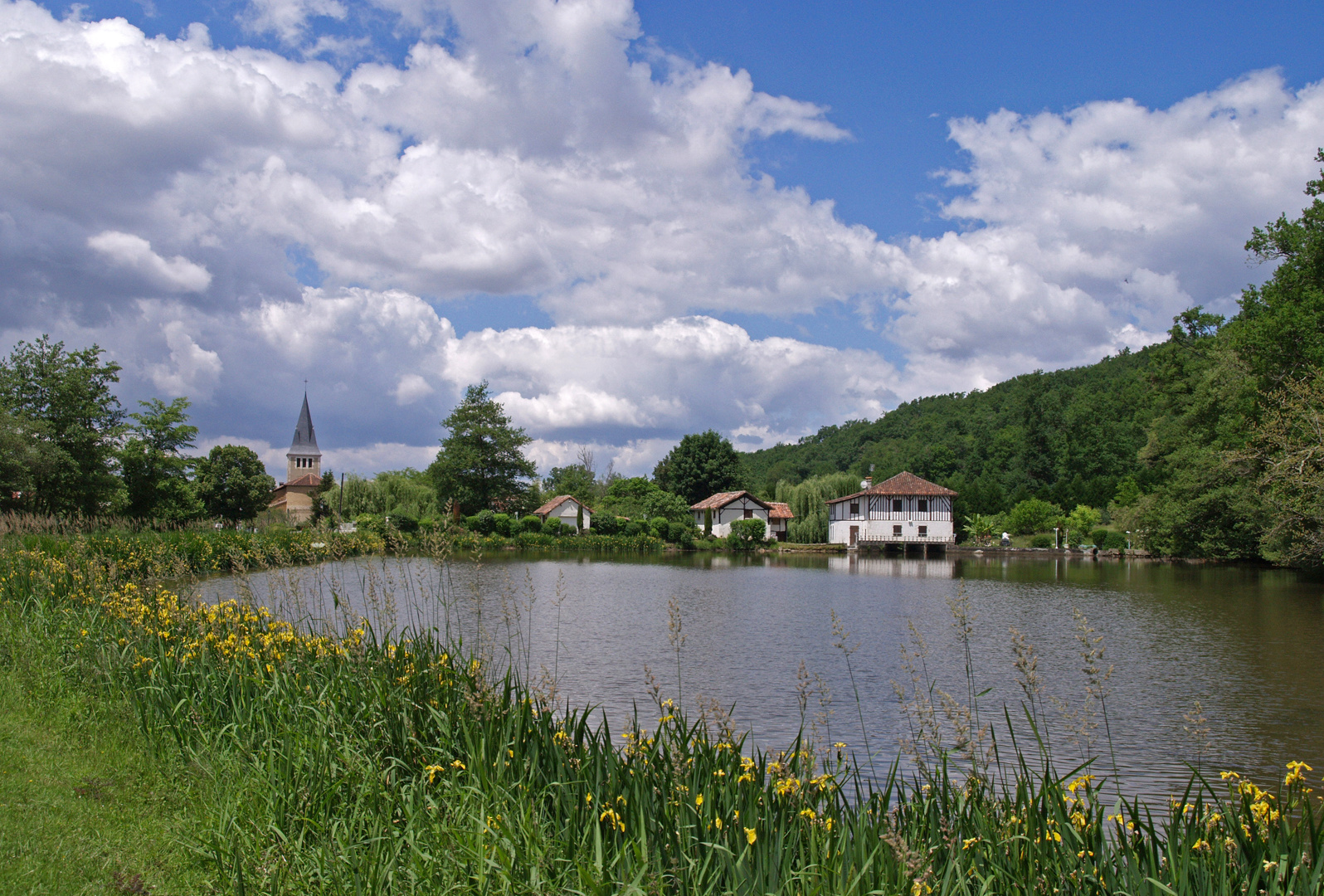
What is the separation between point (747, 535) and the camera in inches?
2100

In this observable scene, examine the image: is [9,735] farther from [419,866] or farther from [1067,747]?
[1067,747]

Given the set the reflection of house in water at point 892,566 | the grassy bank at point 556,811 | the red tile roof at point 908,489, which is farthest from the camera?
the red tile roof at point 908,489

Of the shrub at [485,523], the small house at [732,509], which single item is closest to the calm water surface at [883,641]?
the shrub at [485,523]

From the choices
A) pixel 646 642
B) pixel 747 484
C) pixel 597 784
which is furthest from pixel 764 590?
pixel 747 484

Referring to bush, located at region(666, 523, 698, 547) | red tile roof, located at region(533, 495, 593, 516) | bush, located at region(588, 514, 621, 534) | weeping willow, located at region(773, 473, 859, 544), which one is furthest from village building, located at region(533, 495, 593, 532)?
weeping willow, located at region(773, 473, 859, 544)

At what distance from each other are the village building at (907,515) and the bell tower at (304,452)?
6437cm

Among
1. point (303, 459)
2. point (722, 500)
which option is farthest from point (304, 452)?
point (722, 500)

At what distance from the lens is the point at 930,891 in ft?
10.4

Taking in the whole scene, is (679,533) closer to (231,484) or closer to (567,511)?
(567,511)

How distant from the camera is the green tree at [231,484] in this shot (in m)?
47.5

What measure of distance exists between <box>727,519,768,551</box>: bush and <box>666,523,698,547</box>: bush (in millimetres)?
2541

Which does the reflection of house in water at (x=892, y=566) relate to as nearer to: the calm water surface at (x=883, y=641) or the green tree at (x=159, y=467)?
the calm water surface at (x=883, y=641)

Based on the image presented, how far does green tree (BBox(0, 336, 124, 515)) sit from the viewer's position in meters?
31.4

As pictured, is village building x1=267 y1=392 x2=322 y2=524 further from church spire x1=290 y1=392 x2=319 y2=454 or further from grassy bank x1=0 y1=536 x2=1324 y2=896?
grassy bank x1=0 y1=536 x2=1324 y2=896
